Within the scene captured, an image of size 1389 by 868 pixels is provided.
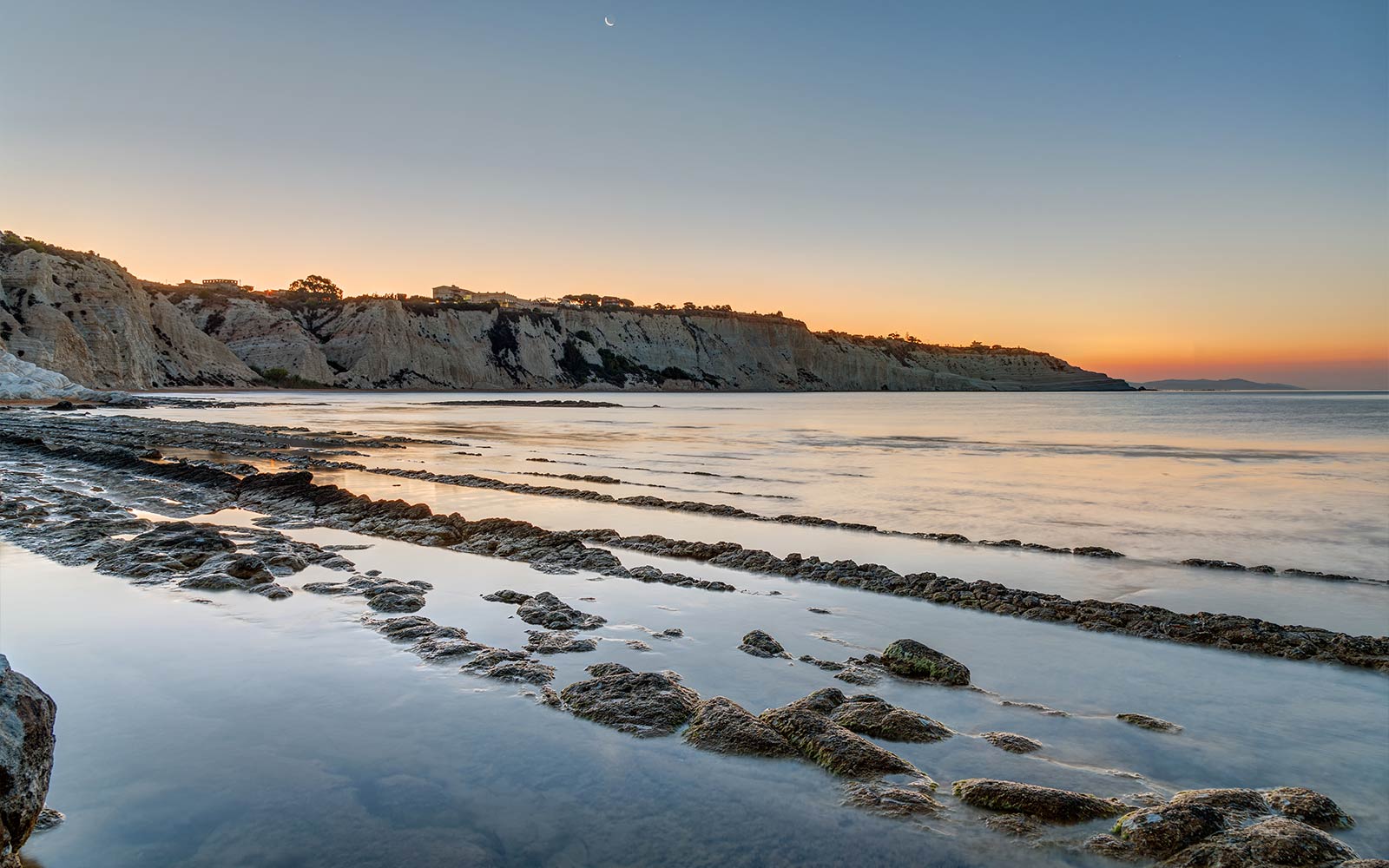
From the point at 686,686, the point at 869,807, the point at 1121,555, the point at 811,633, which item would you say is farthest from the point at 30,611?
the point at 1121,555

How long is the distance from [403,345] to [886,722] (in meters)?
96.1

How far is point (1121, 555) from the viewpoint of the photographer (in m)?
9.79

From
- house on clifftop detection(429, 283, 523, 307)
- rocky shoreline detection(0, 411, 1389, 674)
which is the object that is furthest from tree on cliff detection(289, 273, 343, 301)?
rocky shoreline detection(0, 411, 1389, 674)

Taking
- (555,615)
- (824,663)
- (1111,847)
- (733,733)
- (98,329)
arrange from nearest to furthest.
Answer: (1111,847) → (733,733) → (824,663) → (555,615) → (98,329)

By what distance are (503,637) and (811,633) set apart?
234 cm

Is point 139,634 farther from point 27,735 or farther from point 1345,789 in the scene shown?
point 1345,789

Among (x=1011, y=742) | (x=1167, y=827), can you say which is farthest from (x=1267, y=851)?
(x=1011, y=742)

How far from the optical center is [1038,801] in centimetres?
349

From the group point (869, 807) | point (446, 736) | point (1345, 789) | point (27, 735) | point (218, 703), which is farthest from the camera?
point (218, 703)

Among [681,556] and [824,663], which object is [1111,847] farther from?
[681,556]

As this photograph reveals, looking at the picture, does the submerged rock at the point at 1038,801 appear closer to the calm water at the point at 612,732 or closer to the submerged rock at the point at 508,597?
the calm water at the point at 612,732

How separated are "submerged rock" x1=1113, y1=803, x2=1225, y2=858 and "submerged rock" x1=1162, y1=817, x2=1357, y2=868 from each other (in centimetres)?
4

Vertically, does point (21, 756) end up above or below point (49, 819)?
above

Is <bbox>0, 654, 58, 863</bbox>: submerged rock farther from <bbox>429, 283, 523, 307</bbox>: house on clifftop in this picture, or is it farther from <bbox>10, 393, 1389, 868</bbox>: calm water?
<bbox>429, 283, 523, 307</bbox>: house on clifftop
